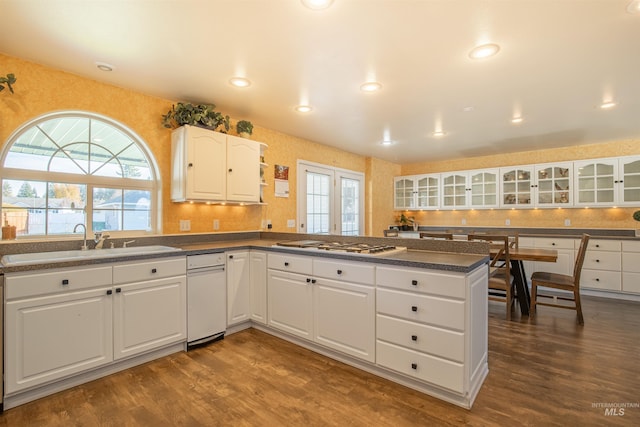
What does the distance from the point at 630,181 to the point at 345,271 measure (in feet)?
15.9

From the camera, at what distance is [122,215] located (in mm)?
2984

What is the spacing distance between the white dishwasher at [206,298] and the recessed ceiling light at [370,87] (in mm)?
2050

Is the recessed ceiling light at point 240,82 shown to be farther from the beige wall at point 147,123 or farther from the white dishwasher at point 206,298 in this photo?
the white dishwasher at point 206,298

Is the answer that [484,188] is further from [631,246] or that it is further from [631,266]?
[631,266]

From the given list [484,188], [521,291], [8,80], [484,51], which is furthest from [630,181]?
[8,80]

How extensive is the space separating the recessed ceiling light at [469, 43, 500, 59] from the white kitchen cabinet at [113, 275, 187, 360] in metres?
2.87

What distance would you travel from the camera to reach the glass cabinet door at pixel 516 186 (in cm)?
529

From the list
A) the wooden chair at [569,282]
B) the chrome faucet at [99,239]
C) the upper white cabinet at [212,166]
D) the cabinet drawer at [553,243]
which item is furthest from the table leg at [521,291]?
the chrome faucet at [99,239]

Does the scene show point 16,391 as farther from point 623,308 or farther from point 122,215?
point 623,308

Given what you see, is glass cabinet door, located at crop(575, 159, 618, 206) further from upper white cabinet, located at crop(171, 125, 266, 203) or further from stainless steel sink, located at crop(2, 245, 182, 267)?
stainless steel sink, located at crop(2, 245, 182, 267)

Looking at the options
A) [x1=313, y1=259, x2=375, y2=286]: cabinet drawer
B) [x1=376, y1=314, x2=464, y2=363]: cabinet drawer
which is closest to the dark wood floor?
[x1=376, y1=314, x2=464, y2=363]: cabinet drawer

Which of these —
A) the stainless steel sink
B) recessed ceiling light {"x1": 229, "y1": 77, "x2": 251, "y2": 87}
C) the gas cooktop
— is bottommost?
the stainless steel sink

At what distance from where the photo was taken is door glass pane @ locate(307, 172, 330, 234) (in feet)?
16.0

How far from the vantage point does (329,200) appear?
5242 mm
